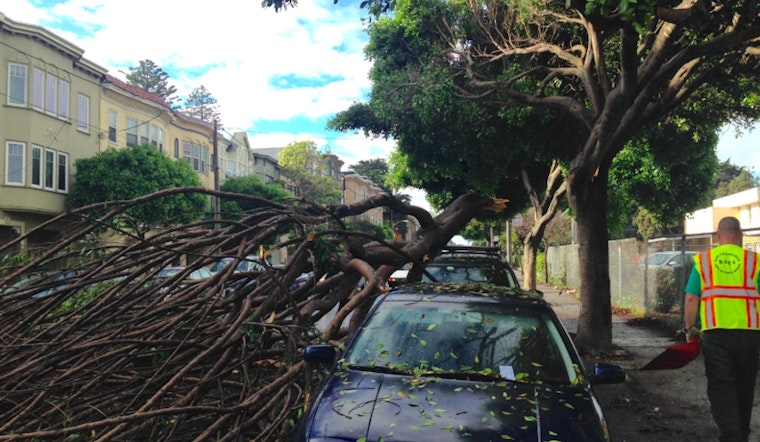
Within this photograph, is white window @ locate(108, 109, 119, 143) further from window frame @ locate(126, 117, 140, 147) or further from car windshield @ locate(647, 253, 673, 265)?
car windshield @ locate(647, 253, 673, 265)

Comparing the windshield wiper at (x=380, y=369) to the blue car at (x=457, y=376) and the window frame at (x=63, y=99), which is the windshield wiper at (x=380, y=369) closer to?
the blue car at (x=457, y=376)

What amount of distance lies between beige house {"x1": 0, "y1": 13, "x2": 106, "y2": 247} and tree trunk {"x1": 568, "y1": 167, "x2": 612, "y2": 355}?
19557mm

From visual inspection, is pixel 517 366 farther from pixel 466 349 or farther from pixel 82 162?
pixel 82 162

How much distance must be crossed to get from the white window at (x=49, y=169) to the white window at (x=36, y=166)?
1.34ft

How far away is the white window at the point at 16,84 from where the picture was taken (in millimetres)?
21578

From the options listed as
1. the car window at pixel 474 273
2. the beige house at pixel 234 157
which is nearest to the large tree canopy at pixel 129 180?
the car window at pixel 474 273

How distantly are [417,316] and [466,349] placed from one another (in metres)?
0.54

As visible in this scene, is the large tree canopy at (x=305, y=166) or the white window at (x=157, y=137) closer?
the white window at (x=157, y=137)

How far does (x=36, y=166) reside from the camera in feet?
74.1

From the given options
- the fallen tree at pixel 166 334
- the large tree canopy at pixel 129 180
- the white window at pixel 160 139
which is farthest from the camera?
the white window at pixel 160 139

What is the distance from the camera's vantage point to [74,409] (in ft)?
12.1

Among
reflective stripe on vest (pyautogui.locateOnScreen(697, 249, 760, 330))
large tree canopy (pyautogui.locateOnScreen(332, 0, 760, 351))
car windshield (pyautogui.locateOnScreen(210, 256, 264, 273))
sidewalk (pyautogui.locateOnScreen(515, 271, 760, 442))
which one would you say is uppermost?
large tree canopy (pyautogui.locateOnScreen(332, 0, 760, 351))

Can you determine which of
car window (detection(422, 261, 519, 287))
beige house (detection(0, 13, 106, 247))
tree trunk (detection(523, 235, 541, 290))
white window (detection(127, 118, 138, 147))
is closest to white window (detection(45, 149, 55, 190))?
beige house (detection(0, 13, 106, 247))

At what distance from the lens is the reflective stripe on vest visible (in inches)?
178
